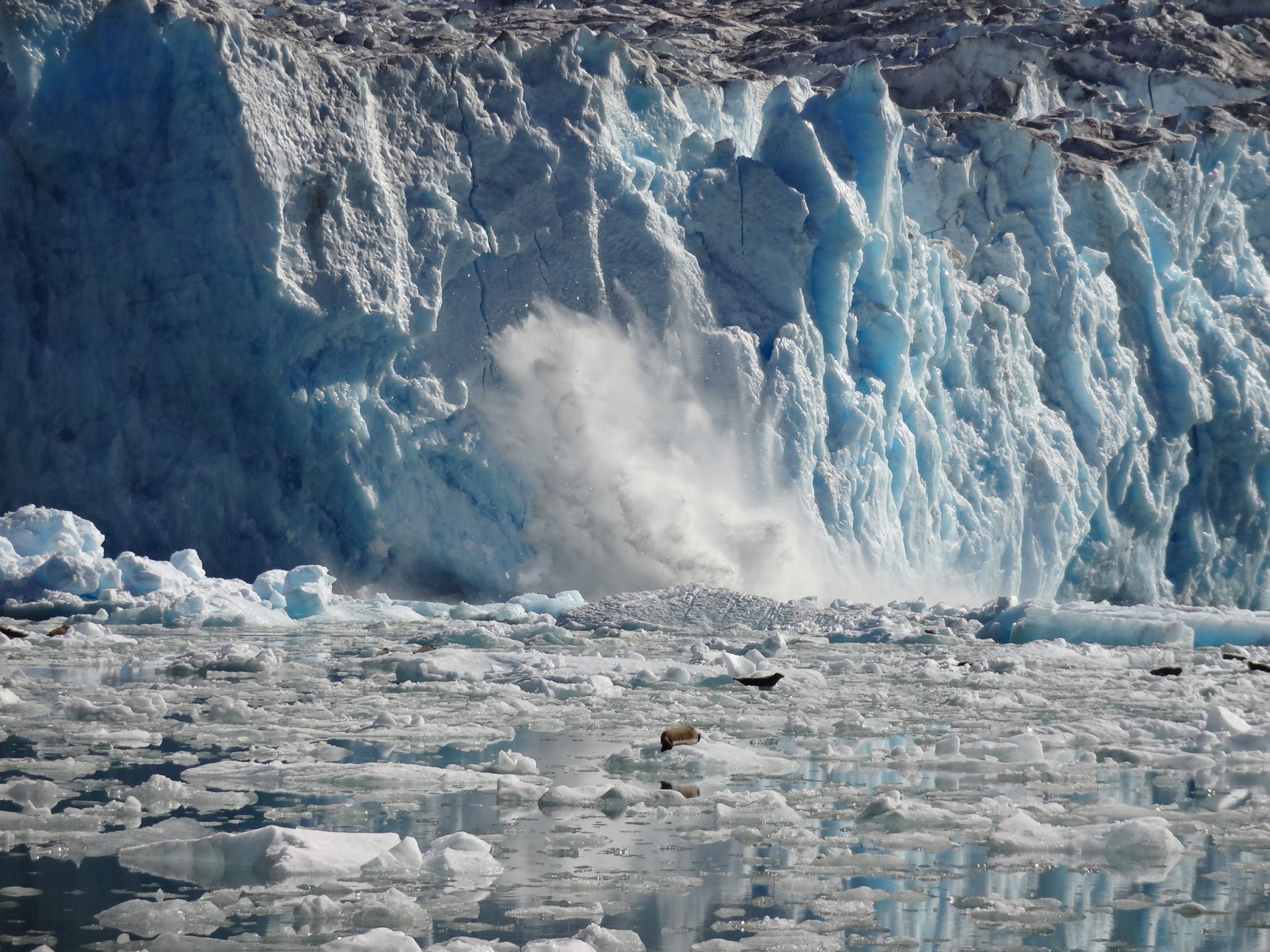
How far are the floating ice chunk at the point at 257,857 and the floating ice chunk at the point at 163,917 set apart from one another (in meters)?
0.24

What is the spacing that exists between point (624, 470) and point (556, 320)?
1.72 m

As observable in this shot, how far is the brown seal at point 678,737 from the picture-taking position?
466 centimetres

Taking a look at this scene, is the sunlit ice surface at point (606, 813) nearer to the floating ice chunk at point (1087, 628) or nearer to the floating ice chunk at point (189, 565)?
the floating ice chunk at point (189, 565)

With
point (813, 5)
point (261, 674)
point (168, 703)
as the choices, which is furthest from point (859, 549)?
point (813, 5)

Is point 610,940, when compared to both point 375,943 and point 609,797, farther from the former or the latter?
point 609,797

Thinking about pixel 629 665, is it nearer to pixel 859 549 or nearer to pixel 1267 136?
pixel 859 549

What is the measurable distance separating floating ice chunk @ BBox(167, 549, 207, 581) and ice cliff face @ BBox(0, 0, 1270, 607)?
122cm

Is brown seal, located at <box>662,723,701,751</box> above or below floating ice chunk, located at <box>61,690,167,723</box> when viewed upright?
above

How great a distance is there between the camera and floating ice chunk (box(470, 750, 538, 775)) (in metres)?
4.33

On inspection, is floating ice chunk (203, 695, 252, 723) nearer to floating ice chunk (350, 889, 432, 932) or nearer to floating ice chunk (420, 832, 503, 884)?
floating ice chunk (420, 832, 503, 884)

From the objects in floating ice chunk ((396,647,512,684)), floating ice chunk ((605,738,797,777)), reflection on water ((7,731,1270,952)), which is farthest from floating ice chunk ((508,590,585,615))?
reflection on water ((7,731,1270,952))

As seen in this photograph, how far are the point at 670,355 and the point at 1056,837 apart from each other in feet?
39.6

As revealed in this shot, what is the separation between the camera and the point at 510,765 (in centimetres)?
435

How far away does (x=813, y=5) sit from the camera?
113 ft
